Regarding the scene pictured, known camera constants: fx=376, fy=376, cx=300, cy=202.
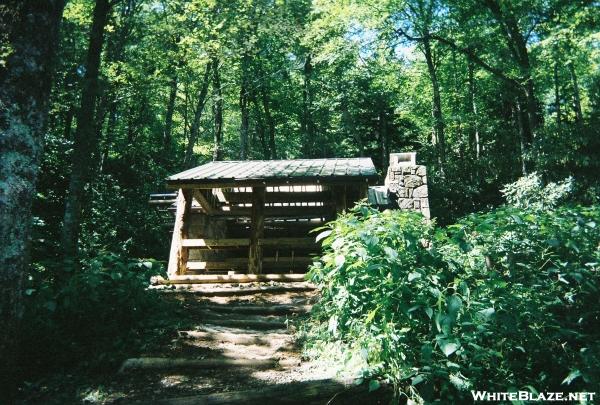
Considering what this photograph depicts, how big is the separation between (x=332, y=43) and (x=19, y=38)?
50.2ft

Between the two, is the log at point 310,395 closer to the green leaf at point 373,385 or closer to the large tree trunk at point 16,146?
the green leaf at point 373,385

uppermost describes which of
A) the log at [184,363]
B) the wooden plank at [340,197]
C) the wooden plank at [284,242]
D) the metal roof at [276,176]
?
the metal roof at [276,176]

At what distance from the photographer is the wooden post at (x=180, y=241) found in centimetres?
918

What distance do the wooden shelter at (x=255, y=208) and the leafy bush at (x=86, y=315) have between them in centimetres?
344

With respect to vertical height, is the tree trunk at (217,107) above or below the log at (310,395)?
above

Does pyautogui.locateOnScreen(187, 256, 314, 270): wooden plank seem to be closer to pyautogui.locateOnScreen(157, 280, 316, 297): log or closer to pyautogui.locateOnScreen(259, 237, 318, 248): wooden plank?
pyautogui.locateOnScreen(259, 237, 318, 248): wooden plank

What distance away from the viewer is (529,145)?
16.4m

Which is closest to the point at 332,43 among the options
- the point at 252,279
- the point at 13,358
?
the point at 252,279

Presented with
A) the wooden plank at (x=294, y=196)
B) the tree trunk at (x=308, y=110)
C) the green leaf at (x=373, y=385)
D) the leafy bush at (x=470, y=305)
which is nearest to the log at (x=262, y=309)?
the leafy bush at (x=470, y=305)

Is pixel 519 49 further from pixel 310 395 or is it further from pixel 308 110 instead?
pixel 310 395

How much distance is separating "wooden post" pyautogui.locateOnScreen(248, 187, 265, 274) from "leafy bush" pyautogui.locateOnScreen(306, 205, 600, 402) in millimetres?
5314

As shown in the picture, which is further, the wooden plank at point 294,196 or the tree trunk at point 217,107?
the tree trunk at point 217,107

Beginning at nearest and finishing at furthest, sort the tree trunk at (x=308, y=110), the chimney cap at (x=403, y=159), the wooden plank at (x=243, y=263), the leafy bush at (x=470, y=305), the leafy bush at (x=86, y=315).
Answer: the leafy bush at (x=470, y=305)
the leafy bush at (x=86, y=315)
the wooden plank at (x=243, y=263)
the chimney cap at (x=403, y=159)
the tree trunk at (x=308, y=110)

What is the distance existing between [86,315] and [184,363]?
150 centimetres
